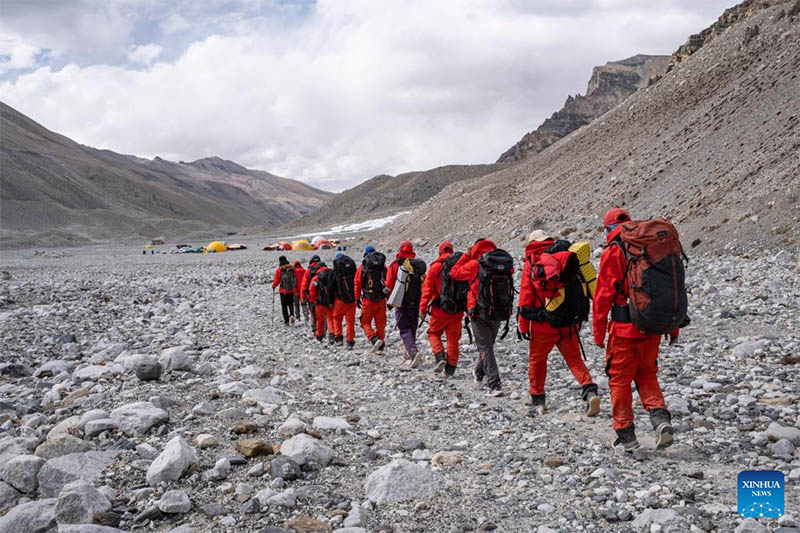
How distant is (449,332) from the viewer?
8.82 metres

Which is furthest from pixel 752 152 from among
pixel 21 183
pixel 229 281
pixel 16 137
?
pixel 16 137

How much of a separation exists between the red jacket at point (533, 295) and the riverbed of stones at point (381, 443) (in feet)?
3.01

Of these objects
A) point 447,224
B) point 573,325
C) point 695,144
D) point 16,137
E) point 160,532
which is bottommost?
point 160,532

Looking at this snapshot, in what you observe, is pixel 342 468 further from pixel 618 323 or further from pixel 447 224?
pixel 447 224

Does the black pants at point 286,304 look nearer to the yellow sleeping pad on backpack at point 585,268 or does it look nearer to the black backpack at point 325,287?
the black backpack at point 325,287

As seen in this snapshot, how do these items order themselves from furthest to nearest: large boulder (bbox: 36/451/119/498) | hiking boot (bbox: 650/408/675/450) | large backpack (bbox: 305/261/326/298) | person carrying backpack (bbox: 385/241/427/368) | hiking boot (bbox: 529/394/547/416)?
large backpack (bbox: 305/261/326/298) < person carrying backpack (bbox: 385/241/427/368) < hiking boot (bbox: 529/394/547/416) < hiking boot (bbox: 650/408/675/450) < large boulder (bbox: 36/451/119/498)

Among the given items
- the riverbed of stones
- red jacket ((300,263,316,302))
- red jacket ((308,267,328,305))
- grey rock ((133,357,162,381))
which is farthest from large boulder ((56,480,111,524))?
red jacket ((300,263,316,302))

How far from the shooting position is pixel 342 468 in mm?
5035

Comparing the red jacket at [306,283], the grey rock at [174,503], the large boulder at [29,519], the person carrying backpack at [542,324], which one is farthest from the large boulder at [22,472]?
the red jacket at [306,283]

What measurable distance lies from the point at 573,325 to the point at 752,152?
71.4 feet

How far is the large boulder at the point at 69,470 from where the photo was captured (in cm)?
471

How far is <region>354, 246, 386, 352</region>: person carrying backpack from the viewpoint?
35.0 ft

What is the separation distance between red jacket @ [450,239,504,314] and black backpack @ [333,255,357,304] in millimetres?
3471

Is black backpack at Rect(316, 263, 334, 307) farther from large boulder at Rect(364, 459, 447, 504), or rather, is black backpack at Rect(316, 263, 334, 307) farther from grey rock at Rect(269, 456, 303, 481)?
large boulder at Rect(364, 459, 447, 504)
